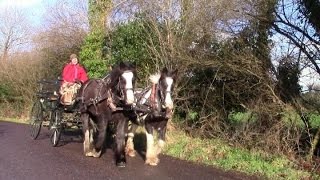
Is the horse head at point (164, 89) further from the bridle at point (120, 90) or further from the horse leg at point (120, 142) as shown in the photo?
the horse leg at point (120, 142)

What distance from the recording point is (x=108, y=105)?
36.6 feet

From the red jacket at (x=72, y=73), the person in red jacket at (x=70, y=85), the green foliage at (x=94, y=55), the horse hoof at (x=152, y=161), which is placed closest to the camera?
the horse hoof at (x=152, y=161)

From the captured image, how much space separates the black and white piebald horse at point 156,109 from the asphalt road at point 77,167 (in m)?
0.40

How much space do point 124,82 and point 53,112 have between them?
3769 mm

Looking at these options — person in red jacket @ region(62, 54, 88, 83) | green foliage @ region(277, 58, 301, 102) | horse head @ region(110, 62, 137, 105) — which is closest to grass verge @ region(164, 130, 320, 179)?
green foliage @ region(277, 58, 301, 102)

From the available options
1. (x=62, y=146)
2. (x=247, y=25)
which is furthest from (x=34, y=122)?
(x=247, y=25)

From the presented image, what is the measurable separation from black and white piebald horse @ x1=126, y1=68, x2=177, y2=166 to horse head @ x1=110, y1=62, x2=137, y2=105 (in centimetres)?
60

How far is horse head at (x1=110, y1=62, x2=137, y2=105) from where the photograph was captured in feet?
34.0

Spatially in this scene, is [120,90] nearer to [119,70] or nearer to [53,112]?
[119,70]

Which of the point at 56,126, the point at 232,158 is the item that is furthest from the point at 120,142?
the point at 232,158

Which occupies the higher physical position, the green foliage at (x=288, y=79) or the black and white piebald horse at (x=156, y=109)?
the green foliage at (x=288, y=79)

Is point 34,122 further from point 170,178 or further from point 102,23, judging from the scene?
point 102,23

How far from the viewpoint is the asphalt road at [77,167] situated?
9273 mm

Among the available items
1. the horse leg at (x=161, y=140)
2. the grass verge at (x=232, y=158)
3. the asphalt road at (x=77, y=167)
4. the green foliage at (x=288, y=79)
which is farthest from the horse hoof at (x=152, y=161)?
the green foliage at (x=288, y=79)
